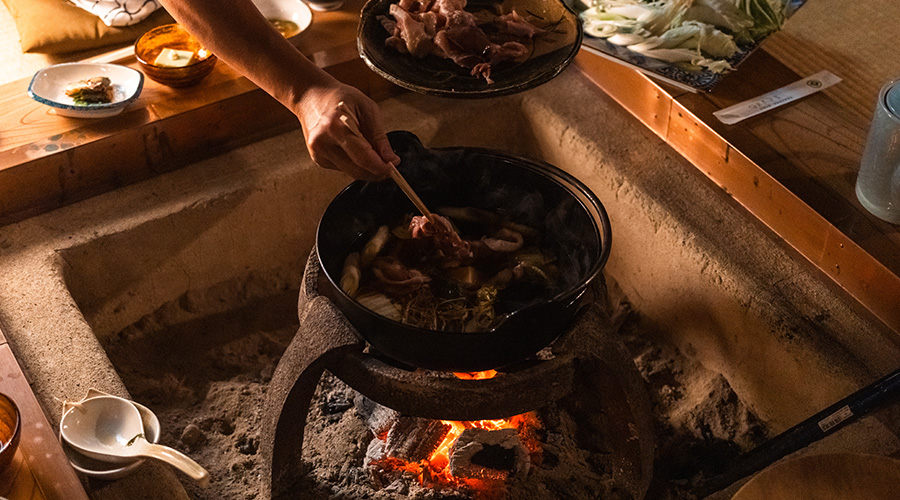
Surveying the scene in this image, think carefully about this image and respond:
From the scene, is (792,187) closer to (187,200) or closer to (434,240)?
(434,240)

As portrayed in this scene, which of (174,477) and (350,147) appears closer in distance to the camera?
(350,147)

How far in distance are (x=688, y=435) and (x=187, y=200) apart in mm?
2159

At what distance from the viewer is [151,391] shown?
3221 millimetres

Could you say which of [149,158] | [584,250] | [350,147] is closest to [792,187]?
[584,250]

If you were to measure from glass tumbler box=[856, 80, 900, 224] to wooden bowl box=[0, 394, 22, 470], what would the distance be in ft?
8.63

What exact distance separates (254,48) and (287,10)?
1.25 metres

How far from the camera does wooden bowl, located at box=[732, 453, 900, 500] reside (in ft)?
6.15

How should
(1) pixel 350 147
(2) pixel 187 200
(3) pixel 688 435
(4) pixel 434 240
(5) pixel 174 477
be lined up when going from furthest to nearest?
(2) pixel 187 200
(3) pixel 688 435
(4) pixel 434 240
(5) pixel 174 477
(1) pixel 350 147

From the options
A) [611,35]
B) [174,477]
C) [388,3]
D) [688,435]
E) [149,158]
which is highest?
[388,3]

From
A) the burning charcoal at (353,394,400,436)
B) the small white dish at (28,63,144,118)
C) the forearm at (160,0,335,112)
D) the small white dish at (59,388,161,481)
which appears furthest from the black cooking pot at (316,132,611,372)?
the small white dish at (28,63,144,118)

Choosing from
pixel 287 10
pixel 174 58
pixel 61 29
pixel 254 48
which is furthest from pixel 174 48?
pixel 254 48

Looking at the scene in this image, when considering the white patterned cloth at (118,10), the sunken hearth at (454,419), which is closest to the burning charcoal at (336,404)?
the sunken hearth at (454,419)

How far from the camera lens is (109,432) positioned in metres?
2.51

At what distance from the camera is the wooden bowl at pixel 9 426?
85.1 inches
